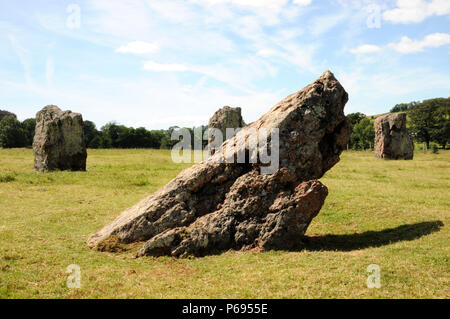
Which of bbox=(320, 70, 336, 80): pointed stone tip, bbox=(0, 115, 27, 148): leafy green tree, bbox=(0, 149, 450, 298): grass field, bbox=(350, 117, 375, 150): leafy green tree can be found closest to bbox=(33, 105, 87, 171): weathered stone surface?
bbox=(0, 149, 450, 298): grass field

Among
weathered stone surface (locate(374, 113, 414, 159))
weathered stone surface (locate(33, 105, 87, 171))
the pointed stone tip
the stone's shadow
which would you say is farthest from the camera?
weathered stone surface (locate(374, 113, 414, 159))

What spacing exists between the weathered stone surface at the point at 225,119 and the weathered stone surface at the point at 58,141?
9.62m

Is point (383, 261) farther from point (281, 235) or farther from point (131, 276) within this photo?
point (131, 276)

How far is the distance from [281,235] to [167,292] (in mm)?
3571

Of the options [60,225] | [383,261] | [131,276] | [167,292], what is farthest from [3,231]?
[383,261]

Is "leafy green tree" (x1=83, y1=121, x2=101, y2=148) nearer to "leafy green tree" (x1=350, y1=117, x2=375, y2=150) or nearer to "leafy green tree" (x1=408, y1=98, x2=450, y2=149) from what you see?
"leafy green tree" (x1=350, y1=117, x2=375, y2=150)

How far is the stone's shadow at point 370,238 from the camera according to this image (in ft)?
32.0

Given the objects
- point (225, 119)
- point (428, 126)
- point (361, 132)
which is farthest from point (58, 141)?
point (361, 132)

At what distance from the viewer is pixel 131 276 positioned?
7973mm

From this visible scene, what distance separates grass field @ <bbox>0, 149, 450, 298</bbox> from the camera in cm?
703

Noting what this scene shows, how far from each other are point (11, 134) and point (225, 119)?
58.9m

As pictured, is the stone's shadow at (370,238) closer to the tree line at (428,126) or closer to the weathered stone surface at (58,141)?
the weathered stone surface at (58,141)

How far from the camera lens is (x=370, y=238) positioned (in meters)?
10.4

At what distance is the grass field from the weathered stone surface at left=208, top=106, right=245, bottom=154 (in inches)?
519
